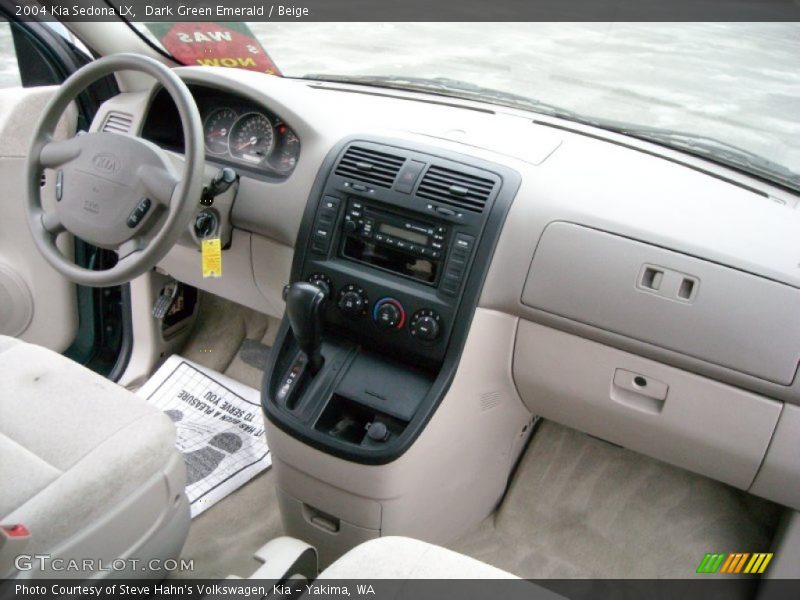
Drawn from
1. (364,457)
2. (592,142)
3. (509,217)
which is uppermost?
(592,142)

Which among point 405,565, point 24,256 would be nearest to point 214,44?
point 24,256

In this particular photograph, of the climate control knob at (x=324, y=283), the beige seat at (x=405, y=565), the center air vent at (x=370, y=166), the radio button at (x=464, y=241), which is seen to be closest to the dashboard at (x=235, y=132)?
the center air vent at (x=370, y=166)

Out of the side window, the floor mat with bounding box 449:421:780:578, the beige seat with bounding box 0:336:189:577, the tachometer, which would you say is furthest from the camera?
the side window

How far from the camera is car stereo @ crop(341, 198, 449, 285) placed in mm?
1634

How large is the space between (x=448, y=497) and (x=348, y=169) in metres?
0.81

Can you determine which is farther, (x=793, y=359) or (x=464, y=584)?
(x=793, y=359)

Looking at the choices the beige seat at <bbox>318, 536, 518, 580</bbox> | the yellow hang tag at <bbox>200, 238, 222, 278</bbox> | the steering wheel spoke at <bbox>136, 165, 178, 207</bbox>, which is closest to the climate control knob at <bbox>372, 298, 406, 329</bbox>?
the yellow hang tag at <bbox>200, 238, 222, 278</bbox>

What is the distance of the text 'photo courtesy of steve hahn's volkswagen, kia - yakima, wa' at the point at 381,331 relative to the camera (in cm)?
138

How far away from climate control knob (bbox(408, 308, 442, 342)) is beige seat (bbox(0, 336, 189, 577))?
0.54 m

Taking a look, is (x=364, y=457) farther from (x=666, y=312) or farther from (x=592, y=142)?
(x=592, y=142)

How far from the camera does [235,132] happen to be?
1.97 meters

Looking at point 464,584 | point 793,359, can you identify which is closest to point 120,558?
point 464,584

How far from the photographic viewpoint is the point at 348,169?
68.0 inches

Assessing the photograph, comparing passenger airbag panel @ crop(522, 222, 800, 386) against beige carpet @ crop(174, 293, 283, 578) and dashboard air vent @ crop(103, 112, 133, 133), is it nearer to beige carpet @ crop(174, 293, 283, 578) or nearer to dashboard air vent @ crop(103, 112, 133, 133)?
beige carpet @ crop(174, 293, 283, 578)
